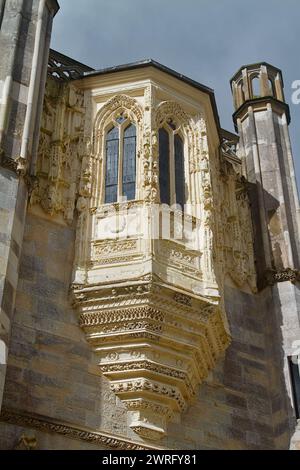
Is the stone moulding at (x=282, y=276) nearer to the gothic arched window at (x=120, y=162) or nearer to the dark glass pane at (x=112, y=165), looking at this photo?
the gothic arched window at (x=120, y=162)

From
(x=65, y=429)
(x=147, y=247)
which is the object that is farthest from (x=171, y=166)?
(x=65, y=429)

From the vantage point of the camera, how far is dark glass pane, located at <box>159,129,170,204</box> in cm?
1494

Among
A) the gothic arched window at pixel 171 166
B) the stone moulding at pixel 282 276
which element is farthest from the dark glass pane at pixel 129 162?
the stone moulding at pixel 282 276

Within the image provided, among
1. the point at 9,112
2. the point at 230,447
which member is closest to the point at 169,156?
the point at 9,112

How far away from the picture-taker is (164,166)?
50.6 feet

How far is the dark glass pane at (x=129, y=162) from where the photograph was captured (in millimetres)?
14820

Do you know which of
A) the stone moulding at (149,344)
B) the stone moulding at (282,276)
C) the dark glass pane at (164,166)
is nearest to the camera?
the stone moulding at (149,344)

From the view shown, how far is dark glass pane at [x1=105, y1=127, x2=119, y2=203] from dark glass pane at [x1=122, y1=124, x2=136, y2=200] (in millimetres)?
161

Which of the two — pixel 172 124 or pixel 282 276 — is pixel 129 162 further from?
pixel 282 276

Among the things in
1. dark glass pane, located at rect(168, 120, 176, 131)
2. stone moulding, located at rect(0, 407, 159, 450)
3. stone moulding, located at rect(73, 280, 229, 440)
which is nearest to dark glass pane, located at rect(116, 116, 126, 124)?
dark glass pane, located at rect(168, 120, 176, 131)

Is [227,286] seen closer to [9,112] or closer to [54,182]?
[54,182]

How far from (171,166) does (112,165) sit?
1.18 m

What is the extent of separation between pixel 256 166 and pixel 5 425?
896 cm

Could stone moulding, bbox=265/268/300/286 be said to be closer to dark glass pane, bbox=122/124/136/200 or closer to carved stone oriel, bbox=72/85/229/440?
carved stone oriel, bbox=72/85/229/440
